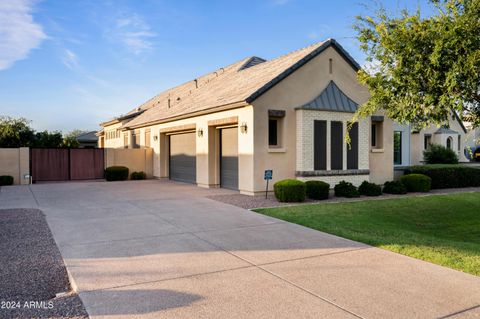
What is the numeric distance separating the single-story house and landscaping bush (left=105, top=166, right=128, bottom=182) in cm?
644

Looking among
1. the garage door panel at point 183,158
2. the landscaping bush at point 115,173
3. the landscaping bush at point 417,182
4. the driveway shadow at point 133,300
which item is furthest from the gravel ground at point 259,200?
the landscaping bush at point 115,173

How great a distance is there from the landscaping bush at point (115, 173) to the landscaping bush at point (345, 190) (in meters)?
13.9

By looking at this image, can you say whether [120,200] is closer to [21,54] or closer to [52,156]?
[21,54]

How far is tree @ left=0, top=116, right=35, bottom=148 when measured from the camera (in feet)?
89.8

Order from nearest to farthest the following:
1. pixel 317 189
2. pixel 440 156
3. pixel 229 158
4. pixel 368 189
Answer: pixel 317 189, pixel 368 189, pixel 229 158, pixel 440 156

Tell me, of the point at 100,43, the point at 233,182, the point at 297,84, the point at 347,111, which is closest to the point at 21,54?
the point at 100,43

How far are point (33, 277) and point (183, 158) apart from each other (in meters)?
16.4

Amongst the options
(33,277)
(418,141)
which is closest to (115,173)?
(33,277)

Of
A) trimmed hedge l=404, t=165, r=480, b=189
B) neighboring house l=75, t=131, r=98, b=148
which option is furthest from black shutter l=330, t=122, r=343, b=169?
neighboring house l=75, t=131, r=98, b=148

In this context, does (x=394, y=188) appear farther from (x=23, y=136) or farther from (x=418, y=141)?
(x=23, y=136)

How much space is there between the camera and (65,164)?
23.9 metres

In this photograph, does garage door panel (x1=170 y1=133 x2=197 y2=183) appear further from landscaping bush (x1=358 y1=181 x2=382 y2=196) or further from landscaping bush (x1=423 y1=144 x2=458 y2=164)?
landscaping bush (x1=423 y1=144 x2=458 y2=164)

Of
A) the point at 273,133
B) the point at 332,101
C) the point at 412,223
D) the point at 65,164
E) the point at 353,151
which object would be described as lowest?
the point at 412,223

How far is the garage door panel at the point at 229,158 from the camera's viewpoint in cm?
1705
